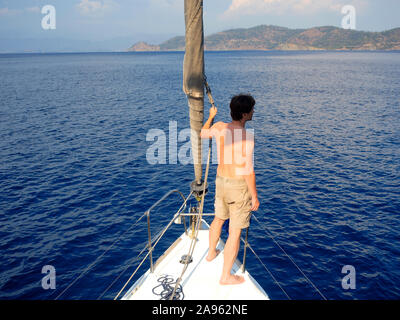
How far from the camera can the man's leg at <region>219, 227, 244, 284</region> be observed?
4.73 m

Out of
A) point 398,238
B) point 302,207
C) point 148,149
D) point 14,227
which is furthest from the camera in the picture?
point 148,149

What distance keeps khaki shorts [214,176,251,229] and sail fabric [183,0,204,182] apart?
4.37 feet

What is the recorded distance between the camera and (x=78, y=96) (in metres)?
47.6

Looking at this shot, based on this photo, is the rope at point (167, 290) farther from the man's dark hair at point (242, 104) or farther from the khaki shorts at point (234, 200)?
the man's dark hair at point (242, 104)

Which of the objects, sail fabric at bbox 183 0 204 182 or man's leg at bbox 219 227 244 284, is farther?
man's leg at bbox 219 227 244 284

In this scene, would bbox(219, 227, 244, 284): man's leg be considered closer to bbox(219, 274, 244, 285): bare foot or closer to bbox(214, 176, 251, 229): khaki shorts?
bbox(219, 274, 244, 285): bare foot

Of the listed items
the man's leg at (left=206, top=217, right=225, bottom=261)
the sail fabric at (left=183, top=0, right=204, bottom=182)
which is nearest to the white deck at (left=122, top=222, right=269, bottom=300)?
the man's leg at (left=206, top=217, right=225, bottom=261)

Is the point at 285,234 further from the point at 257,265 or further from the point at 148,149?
the point at 148,149

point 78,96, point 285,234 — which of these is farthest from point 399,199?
point 78,96

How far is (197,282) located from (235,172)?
2106mm

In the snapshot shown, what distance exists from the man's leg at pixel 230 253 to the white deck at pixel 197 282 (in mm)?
106

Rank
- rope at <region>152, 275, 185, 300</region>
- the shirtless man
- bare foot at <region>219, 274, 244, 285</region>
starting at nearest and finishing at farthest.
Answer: the shirtless man, rope at <region>152, 275, 185, 300</region>, bare foot at <region>219, 274, 244, 285</region>

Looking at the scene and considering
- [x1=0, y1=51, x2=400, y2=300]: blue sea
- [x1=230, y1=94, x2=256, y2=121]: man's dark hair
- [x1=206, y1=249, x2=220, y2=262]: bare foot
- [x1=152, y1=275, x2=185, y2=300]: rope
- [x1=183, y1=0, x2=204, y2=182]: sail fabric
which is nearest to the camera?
[x1=230, y1=94, x2=256, y2=121]: man's dark hair
